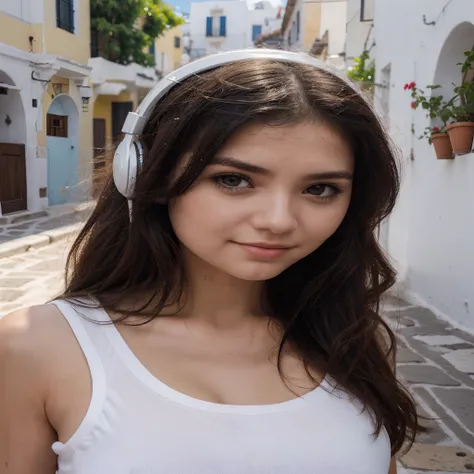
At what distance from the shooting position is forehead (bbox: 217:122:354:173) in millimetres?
999

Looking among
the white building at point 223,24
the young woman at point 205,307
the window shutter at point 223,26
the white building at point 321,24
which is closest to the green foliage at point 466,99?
Result: the young woman at point 205,307

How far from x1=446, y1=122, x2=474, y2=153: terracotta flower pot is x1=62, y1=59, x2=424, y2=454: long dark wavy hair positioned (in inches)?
123

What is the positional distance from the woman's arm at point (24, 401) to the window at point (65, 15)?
510 inches

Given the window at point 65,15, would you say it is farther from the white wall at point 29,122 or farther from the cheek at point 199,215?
the cheek at point 199,215

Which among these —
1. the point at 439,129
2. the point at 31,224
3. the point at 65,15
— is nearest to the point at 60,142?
the point at 65,15

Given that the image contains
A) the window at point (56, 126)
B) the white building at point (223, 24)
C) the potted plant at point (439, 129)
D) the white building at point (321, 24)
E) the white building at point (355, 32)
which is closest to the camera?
the potted plant at point (439, 129)

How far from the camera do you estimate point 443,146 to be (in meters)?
4.67

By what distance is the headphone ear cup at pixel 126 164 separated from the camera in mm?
1095

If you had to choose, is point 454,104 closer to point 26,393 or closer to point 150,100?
point 150,100

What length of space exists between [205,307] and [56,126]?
1352cm

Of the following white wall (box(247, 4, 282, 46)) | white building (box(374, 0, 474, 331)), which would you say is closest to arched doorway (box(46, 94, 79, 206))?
white building (box(374, 0, 474, 331))

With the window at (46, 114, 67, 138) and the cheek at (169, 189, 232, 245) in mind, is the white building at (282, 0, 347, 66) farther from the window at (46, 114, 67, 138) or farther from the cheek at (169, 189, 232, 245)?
the cheek at (169, 189, 232, 245)

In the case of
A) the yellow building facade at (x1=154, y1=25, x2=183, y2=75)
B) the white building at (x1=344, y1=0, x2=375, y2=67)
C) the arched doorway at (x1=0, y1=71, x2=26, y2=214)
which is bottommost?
the arched doorway at (x1=0, y1=71, x2=26, y2=214)

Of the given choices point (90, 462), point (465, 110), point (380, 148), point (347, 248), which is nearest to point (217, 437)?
point (90, 462)
